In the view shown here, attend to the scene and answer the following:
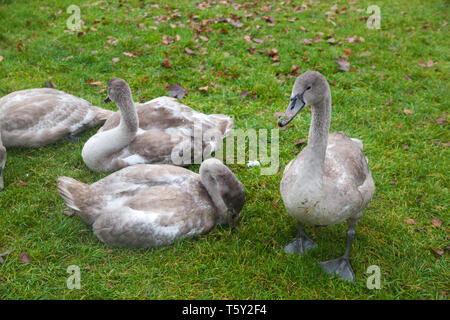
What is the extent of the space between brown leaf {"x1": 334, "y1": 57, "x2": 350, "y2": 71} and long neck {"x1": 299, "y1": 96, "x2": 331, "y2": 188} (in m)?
4.48

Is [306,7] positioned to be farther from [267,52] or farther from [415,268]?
[415,268]

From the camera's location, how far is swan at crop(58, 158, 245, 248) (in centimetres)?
382

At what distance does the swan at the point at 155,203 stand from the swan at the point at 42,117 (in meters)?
1.55

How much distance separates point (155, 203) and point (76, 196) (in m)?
0.87

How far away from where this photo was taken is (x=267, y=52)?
812 cm

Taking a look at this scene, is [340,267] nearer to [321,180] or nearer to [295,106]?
[321,180]

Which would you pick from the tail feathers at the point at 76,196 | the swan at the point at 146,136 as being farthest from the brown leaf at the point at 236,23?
the tail feathers at the point at 76,196

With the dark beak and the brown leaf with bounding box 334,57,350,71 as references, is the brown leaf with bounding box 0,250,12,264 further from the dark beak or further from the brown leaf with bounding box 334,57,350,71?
the brown leaf with bounding box 334,57,350,71

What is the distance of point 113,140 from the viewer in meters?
4.91

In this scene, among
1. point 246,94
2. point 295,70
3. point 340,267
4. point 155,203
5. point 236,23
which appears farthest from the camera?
point 236,23

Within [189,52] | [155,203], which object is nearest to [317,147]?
[155,203]

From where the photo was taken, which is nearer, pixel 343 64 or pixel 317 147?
pixel 317 147

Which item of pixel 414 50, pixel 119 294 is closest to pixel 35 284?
pixel 119 294

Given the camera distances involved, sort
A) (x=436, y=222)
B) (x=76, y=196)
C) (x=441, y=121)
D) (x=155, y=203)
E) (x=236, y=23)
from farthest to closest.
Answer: (x=236, y=23) < (x=441, y=121) < (x=436, y=222) < (x=76, y=196) < (x=155, y=203)
